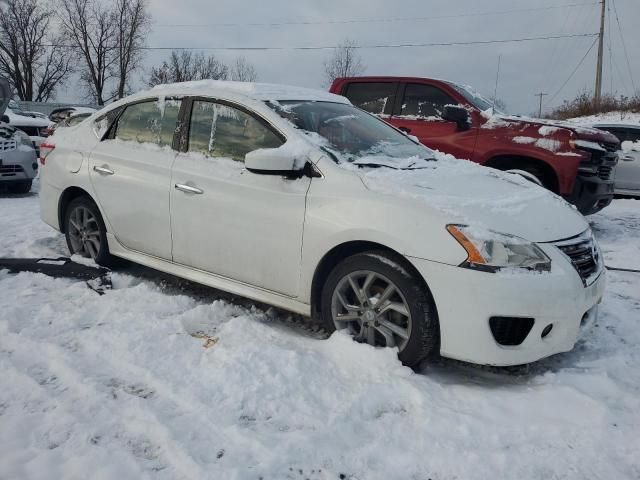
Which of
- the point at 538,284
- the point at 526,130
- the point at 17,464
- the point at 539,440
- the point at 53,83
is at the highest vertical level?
the point at 53,83

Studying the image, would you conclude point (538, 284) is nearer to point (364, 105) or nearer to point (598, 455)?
point (598, 455)

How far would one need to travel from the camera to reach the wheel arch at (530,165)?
629cm

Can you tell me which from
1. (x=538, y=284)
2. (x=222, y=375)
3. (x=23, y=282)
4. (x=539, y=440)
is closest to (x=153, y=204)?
A: (x=23, y=282)

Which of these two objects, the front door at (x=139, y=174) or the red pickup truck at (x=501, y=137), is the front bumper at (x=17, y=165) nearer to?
the front door at (x=139, y=174)

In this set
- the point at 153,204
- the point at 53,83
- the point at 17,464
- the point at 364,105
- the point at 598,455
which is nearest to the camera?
the point at 17,464

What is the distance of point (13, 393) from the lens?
2.62 meters

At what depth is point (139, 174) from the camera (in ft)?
13.3

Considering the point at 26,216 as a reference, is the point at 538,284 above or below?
above

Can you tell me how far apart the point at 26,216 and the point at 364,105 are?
463cm

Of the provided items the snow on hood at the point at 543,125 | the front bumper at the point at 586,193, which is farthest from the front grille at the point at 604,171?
the snow on hood at the point at 543,125

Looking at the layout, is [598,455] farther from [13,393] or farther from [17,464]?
[13,393]

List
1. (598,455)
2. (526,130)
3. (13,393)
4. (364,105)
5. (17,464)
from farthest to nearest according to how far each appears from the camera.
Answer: (364,105) → (526,130) → (13,393) → (598,455) → (17,464)

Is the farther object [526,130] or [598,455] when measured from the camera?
[526,130]

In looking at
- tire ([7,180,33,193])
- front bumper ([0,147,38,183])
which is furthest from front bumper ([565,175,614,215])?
tire ([7,180,33,193])
